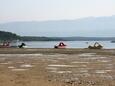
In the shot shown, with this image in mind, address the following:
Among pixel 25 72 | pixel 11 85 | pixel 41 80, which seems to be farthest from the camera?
pixel 25 72

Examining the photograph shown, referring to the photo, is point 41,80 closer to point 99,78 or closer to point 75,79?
point 75,79

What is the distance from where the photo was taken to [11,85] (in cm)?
1845

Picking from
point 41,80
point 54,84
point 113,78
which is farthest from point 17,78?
point 113,78

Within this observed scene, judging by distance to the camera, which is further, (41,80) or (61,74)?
(61,74)

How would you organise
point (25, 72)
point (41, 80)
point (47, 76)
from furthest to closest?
point (25, 72) → point (47, 76) → point (41, 80)

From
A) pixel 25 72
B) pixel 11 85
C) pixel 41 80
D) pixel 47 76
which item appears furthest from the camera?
pixel 25 72

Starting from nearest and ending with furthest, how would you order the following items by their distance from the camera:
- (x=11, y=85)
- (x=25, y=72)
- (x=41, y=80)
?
1. (x=11, y=85)
2. (x=41, y=80)
3. (x=25, y=72)

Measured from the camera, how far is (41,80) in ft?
65.8

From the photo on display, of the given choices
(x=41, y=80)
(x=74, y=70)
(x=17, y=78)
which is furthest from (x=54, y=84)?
(x=74, y=70)

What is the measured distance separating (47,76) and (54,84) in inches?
122

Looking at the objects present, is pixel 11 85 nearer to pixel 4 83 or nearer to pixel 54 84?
pixel 4 83

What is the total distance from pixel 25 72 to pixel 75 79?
13.7 feet

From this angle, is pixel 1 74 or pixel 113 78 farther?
pixel 1 74

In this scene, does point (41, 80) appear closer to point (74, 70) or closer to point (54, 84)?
point (54, 84)
